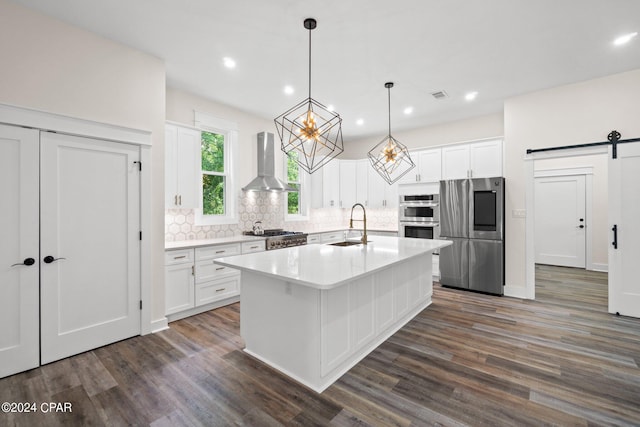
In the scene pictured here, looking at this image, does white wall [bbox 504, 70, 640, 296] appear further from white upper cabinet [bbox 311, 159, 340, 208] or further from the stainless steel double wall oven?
white upper cabinet [bbox 311, 159, 340, 208]

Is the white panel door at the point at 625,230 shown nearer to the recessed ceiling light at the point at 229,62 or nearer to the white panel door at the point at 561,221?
the white panel door at the point at 561,221

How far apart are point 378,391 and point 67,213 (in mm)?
3191

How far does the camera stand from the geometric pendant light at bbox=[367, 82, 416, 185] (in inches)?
142

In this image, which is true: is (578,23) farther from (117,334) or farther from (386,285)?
(117,334)

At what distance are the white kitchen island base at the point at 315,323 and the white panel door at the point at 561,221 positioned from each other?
6.09 meters

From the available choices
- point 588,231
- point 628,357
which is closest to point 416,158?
point 628,357

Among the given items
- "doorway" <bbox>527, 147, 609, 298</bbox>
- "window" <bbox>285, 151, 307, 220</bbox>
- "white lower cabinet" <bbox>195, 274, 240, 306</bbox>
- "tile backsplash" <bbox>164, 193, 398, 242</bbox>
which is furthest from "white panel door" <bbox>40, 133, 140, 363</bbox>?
"doorway" <bbox>527, 147, 609, 298</bbox>

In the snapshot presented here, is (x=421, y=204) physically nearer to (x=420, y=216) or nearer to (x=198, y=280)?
(x=420, y=216)

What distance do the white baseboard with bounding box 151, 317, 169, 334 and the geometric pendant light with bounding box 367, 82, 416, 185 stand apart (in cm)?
301

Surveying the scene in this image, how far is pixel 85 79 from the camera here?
2809 millimetres

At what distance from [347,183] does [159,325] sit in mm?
4731

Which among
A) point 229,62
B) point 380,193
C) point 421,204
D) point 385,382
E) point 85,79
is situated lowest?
point 385,382

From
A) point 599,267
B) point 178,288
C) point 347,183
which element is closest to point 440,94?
point 347,183

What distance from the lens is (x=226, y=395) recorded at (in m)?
2.15
